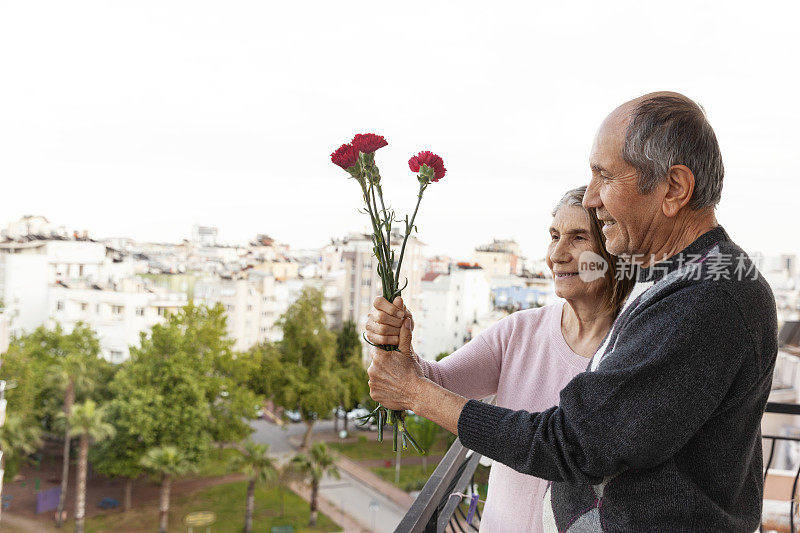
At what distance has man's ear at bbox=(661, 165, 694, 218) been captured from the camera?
2.07 ft

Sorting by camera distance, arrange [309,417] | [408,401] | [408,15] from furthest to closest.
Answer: [309,417], [408,15], [408,401]

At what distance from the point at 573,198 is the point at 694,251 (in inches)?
16.0

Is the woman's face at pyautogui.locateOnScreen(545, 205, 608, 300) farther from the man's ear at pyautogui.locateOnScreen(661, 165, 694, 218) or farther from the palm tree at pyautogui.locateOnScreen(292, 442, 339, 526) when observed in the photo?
the palm tree at pyautogui.locateOnScreen(292, 442, 339, 526)

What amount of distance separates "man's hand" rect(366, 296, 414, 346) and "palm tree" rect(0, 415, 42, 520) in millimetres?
13148

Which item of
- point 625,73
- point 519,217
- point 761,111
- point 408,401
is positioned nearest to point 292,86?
point 519,217

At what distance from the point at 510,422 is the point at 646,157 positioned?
1.00ft

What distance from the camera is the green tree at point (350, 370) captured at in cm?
1493

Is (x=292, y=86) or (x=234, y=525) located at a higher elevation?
(x=292, y=86)

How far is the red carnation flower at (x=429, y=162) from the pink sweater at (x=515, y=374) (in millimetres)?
319

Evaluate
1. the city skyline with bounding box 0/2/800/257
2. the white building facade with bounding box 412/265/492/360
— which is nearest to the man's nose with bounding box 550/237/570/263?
the city skyline with bounding box 0/2/800/257

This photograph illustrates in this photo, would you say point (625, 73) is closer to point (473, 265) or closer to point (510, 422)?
point (473, 265)

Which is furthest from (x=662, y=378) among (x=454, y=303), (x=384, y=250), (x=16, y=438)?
(x=454, y=303)

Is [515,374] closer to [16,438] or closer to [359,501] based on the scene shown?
[16,438]

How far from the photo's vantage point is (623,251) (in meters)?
0.69
